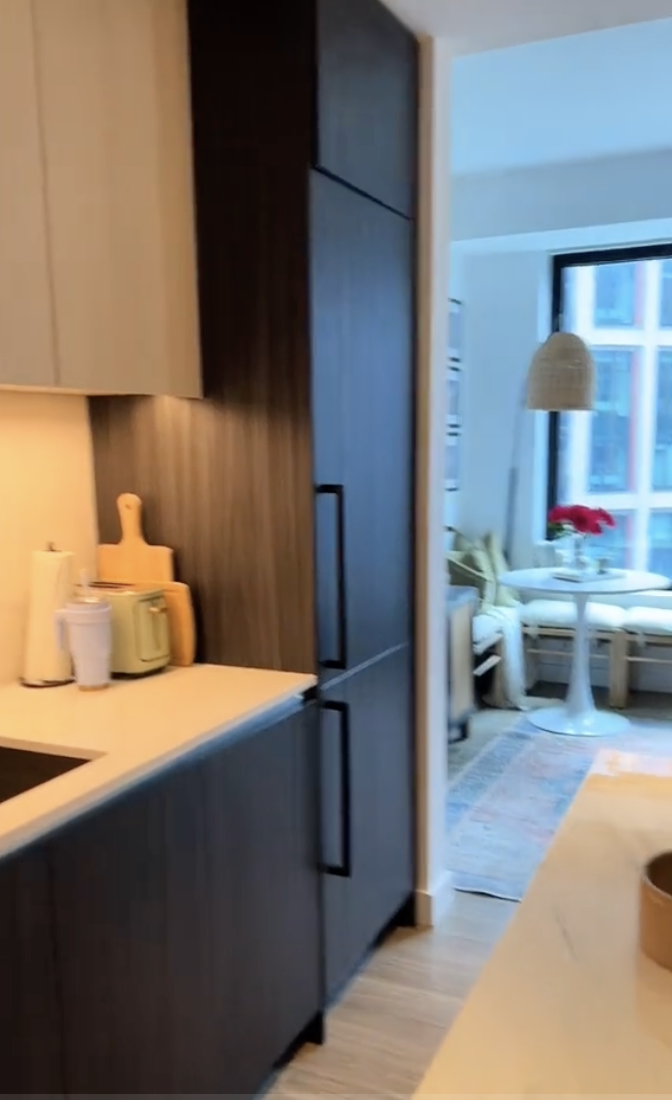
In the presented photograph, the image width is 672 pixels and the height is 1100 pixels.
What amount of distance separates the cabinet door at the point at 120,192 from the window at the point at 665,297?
12.7ft

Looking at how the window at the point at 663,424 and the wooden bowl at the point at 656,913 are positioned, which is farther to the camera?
the window at the point at 663,424

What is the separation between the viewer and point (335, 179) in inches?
78.3

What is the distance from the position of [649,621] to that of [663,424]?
125 cm

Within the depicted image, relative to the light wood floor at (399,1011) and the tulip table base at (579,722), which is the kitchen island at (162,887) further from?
the tulip table base at (579,722)

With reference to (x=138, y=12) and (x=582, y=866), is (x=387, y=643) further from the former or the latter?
(x=138, y=12)

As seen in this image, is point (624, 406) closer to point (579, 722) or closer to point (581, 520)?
point (581, 520)

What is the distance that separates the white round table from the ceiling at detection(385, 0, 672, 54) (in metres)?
2.49

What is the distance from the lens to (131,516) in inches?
83.7

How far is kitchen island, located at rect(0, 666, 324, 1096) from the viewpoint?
1.30 meters

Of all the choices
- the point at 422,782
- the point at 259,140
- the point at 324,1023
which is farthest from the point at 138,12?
the point at 324,1023

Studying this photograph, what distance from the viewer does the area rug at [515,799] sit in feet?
9.85

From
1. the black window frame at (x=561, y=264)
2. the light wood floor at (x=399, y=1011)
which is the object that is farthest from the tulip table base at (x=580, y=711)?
the light wood floor at (x=399, y=1011)

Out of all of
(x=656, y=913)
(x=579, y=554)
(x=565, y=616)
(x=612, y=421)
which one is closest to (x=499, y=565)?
(x=565, y=616)

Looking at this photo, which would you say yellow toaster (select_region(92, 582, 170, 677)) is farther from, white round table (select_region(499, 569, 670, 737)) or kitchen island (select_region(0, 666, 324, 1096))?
white round table (select_region(499, 569, 670, 737))
